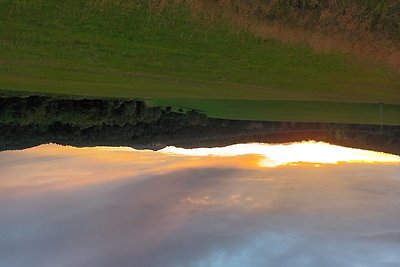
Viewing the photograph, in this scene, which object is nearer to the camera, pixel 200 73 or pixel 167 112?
pixel 200 73

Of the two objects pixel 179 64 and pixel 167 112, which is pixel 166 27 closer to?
pixel 179 64

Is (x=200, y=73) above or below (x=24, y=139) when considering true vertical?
above

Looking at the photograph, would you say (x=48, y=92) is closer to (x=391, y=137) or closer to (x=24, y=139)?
(x=24, y=139)

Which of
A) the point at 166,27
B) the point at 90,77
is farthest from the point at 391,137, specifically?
the point at 90,77

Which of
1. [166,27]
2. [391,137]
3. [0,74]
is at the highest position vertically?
[166,27]

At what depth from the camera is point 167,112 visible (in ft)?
112

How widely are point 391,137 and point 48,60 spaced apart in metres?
21.0

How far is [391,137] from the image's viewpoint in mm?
31266

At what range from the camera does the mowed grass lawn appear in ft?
79.5

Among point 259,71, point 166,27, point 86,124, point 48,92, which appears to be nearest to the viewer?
point 166,27

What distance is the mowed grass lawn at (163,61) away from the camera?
2423cm

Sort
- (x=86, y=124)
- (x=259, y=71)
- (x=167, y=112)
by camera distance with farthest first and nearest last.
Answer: (x=86, y=124), (x=167, y=112), (x=259, y=71)

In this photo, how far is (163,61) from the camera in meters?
26.0

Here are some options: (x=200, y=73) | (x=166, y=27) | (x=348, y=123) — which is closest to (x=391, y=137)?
(x=348, y=123)
